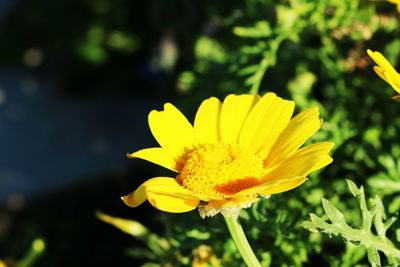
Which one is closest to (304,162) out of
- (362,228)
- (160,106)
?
(362,228)

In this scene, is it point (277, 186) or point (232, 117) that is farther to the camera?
point (232, 117)

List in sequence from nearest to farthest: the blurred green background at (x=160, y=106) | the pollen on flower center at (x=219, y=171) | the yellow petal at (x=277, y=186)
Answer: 1. the yellow petal at (x=277, y=186)
2. the pollen on flower center at (x=219, y=171)
3. the blurred green background at (x=160, y=106)

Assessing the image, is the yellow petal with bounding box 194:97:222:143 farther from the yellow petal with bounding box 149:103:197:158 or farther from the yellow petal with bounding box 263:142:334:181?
the yellow petal with bounding box 263:142:334:181

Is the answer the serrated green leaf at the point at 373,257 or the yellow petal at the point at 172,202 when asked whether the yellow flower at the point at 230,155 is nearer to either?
the yellow petal at the point at 172,202

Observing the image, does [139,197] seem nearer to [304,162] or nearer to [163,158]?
[163,158]

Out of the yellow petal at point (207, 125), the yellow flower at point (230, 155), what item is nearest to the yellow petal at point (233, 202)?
A: the yellow flower at point (230, 155)

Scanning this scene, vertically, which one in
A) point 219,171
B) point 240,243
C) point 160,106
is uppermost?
point 160,106
